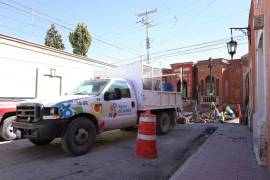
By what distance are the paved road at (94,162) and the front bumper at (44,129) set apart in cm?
60

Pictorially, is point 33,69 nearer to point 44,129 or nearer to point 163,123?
point 163,123

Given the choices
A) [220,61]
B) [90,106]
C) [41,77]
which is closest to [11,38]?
[41,77]

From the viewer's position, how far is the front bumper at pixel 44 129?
21.1 feet

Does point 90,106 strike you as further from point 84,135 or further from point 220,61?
point 220,61

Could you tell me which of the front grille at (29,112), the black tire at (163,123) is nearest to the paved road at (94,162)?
the front grille at (29,112)

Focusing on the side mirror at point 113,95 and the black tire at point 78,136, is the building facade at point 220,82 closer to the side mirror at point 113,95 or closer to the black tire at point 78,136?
the side mirror at point 113,95

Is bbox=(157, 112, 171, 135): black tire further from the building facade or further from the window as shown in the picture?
the building facade

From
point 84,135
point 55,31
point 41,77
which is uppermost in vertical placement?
point 55,31

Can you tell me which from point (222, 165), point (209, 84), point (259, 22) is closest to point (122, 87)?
point (222, 165)

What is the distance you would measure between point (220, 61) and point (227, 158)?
25.0 metres

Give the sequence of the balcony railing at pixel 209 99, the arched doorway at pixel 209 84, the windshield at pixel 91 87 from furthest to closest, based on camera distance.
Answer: the arched doorway at pixel 209 84
the balcony railing at pixel 209 99
the windshield at pixel 91 87

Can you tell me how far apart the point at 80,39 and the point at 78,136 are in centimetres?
2943

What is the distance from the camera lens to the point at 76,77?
52.4ft

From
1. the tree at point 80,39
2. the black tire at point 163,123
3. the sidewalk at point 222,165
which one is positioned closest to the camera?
the sidewalk at point 222,165
